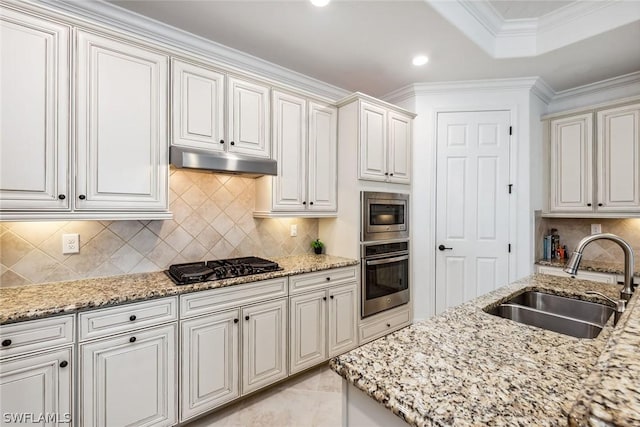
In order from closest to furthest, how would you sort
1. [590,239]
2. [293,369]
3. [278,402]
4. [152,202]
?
[590,239]
[152,202]
[278,402]
[293,369]

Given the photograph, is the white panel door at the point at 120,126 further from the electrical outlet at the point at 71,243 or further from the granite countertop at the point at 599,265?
the granite countertop at the point at 599,265

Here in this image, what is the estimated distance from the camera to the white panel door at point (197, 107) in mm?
2062

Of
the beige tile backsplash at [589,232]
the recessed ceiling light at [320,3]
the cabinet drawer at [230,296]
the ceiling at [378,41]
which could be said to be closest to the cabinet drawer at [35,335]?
the cabinet drawer at [230,296]

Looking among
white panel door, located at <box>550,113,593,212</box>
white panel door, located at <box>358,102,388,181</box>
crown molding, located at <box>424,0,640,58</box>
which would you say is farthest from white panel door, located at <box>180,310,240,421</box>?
white panel door, located at <box>550,113,593,212</box>

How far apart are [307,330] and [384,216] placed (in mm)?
1317

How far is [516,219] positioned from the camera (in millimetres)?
3111

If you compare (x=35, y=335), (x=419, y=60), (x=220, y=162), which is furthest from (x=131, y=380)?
(x=419, y=60)

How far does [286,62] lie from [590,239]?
2.60 meters

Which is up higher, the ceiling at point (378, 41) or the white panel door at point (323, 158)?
the ceiling at point (378, 41)

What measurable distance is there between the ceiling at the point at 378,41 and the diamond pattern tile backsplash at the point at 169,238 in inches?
44.0

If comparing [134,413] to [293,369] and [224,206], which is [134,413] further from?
[224,206]

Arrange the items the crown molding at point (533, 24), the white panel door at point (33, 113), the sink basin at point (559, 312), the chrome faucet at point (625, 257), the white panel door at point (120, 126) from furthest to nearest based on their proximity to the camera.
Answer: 1. the crown molding at point (533, 24)
2. the white panel door at point (120, 126)
3. the white panel door at point (33, 113)
4. the sink basin at point (559, 312)
5. the chrome faucet at point (625, 257)

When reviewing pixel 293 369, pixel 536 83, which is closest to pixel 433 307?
pixel 293 369

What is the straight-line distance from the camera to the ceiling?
6.87ft
